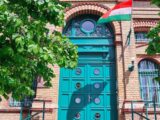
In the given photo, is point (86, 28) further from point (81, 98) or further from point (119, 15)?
point (81, 98)

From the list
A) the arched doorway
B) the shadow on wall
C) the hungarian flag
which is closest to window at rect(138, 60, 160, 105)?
the arched doorway

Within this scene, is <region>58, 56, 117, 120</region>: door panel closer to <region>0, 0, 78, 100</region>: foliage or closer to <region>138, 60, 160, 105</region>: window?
<region>138, 60, 160, 105</region>: window

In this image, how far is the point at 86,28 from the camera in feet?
39.1

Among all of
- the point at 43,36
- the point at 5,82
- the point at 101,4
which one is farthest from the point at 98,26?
the point at 5,82

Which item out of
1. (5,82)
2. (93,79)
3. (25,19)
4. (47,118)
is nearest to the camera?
(5,82)

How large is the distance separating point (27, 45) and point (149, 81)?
22.7 ft

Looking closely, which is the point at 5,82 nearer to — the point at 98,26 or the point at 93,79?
the point at 93,79

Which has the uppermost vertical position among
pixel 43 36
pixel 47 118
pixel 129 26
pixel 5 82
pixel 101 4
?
pixel 101 4

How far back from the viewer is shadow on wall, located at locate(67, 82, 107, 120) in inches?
417

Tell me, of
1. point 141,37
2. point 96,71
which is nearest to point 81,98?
point 96,71

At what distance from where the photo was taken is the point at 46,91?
10.3 metres

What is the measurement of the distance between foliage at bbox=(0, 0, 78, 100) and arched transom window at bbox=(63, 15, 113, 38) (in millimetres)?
5323

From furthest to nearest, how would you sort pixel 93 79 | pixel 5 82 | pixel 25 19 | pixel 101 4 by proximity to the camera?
1. pixel 101 4
2. pixel 93 79
3. pixel 25 19
4. pixel 5 82

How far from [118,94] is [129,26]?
262 cm
